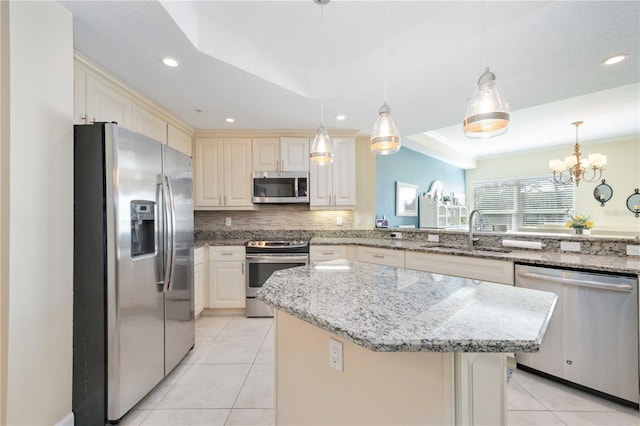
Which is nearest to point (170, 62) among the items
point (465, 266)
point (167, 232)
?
point (167, 232)

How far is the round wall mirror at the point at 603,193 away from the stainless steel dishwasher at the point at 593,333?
15.9 feet

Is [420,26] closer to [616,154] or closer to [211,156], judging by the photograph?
[211,156]

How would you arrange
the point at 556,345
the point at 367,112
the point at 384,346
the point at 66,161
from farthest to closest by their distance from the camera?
the point at 367,112 → the point at 556,345 → the point at 66,161 → the point at 384,346

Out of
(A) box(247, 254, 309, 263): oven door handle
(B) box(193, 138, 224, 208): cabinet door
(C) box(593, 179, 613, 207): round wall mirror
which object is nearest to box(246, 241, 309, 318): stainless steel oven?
(A) box(247, 254, 309, 263): oven door handle

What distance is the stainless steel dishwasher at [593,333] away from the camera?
1.63 m

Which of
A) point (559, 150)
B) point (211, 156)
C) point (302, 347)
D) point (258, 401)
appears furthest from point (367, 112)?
point (559, 150)

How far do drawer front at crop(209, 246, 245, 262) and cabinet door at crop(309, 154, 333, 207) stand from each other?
113cm

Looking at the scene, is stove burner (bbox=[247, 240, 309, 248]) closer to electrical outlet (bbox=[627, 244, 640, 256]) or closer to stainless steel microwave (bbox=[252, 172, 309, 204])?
stainless steel microwave (bbox=[252, 172, 309, 204])

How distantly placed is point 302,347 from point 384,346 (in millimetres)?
532

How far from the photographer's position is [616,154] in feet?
16.0

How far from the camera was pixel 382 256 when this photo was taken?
300 cm

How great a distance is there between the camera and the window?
5566 mm

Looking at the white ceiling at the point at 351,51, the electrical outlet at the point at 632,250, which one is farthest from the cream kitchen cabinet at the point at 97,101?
the electrical outlet at the point at 632,250

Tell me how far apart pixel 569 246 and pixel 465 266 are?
91 cm
